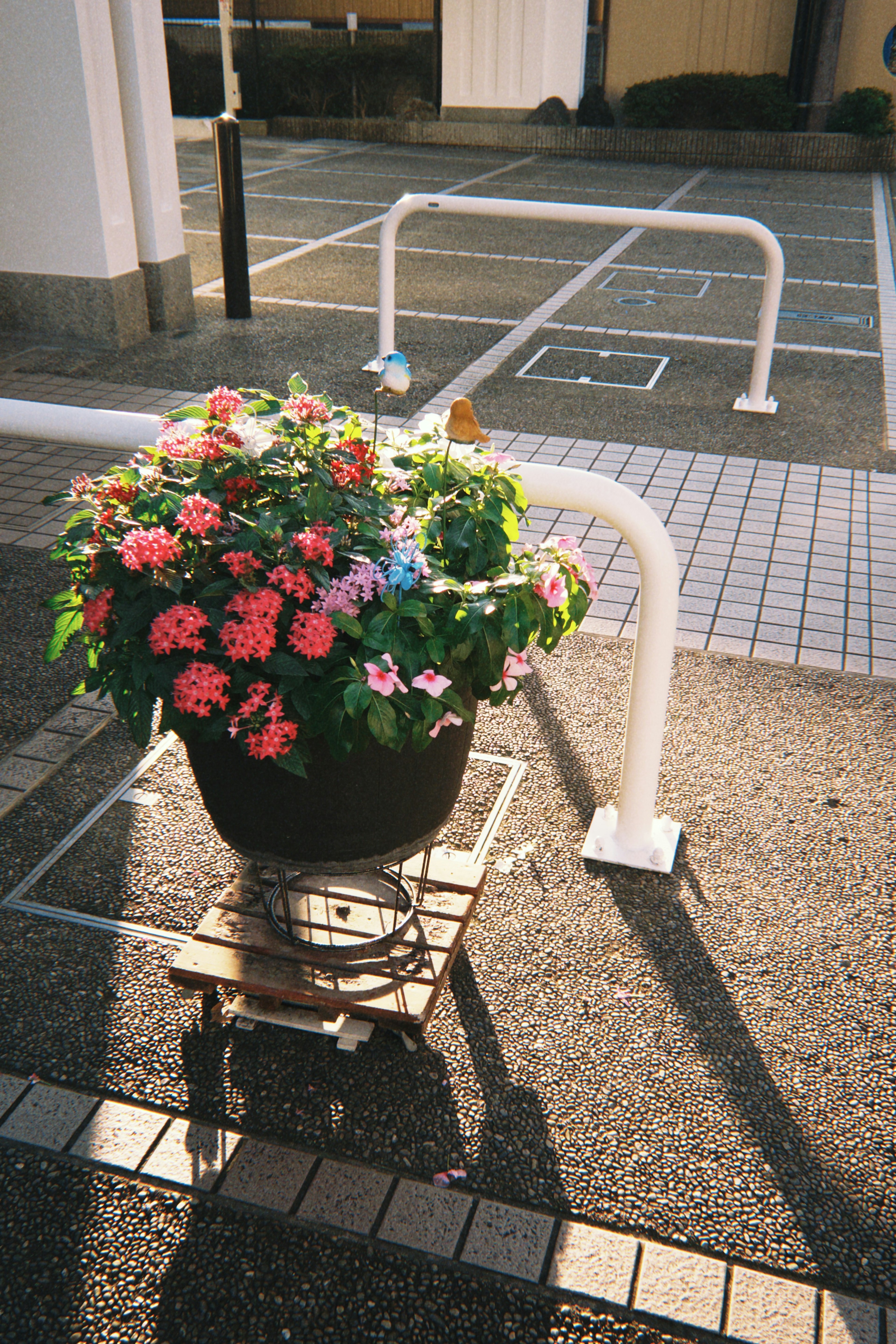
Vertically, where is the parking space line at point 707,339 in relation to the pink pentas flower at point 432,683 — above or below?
below

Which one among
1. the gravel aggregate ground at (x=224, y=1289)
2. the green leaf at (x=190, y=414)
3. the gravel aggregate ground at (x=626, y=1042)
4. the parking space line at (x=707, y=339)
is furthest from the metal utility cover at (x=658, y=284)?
the gravel aggregate ground at (x=224, y=1289)

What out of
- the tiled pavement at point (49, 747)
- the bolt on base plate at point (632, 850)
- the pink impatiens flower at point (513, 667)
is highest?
the pink impatiens flower at point (513, 667)

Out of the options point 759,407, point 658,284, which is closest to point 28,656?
point 759,407

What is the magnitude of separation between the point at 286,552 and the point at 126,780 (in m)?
1.73

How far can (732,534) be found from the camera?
566 centimetres

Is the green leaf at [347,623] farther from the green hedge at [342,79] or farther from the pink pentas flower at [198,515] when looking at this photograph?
the green hedge at [342,79]

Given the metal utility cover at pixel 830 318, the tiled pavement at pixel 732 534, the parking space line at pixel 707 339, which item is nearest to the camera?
the tiled pavement at pixel 732 534

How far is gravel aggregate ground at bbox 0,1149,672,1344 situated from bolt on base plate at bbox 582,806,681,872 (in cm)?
140

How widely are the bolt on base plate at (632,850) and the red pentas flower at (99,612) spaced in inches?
68.0

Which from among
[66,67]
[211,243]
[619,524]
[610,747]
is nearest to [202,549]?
[619,524]

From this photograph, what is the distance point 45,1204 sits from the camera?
2365 millimetres

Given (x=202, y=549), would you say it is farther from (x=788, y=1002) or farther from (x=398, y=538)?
(x=788, y=1002)

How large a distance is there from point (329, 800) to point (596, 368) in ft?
21.3

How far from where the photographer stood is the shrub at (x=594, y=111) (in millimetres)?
20219
